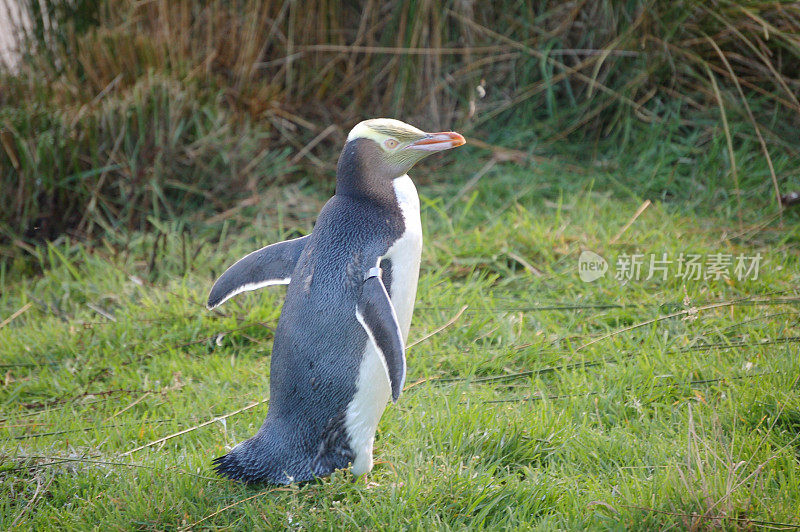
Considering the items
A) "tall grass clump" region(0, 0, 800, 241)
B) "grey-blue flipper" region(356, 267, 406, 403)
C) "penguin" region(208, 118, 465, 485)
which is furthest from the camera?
"tall grass clump" region(0, 0, 800, 241)

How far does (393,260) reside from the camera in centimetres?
180

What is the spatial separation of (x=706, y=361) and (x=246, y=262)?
4.69 feet

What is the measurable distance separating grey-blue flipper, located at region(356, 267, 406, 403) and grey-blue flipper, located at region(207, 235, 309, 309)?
31cm

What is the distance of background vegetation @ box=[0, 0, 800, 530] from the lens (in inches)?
72.7

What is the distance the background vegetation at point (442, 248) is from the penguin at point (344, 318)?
0.09 meters

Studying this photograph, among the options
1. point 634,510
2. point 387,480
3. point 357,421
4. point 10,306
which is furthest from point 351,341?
point 10,306

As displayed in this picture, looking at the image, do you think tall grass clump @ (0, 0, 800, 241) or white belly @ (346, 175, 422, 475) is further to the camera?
tall grass clump @ (0, 0, 800, 241)

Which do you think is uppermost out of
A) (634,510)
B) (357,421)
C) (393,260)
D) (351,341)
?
(393,260)

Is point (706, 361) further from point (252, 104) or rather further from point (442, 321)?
point (252, 104)

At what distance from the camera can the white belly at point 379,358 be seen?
1781 mm

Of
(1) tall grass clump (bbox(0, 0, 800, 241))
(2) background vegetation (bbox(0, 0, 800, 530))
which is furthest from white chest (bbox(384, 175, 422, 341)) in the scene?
(1) tall grass clump (bbox(0, 0, 800, 241))

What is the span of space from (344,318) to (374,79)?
122 inches

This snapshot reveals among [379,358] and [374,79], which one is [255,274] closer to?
[379,358]

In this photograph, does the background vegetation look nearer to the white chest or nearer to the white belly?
the white belly
